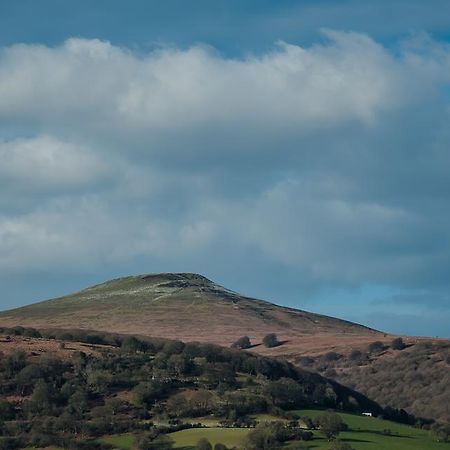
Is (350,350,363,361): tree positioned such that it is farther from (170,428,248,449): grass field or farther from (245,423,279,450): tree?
(245,423,279,450): tree

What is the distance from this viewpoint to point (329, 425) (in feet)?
265

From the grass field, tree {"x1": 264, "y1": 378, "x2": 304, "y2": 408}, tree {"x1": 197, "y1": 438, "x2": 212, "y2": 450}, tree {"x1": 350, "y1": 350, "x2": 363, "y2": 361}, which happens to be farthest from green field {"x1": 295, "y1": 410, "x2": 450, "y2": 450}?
tree {"x1": 350, "y1": 350, "x2": 363, "y2": 361}

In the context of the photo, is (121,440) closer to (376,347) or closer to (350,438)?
(350,438)

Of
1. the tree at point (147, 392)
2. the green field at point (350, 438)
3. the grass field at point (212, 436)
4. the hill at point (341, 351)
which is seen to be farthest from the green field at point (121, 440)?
the hill at point (341, 351)

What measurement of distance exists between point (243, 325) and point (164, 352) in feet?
288

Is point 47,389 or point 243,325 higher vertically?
point 243,325

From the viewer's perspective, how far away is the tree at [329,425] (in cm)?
7950

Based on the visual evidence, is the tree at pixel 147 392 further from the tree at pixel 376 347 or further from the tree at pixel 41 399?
the tree at pixel 376 347

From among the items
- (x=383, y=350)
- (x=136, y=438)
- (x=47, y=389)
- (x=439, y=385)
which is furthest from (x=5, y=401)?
(x=383, y=350)

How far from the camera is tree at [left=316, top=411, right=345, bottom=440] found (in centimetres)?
7950

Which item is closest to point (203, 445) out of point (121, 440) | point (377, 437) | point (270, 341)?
point (121, 440)

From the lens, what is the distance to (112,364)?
9694 centimetres

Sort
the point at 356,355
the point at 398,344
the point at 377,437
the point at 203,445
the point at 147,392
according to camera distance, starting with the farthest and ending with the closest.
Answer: the point at 398,344, the point at 356,355, the point at 147,392, the point at 377,437, the point at 203,445

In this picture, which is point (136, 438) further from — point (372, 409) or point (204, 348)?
point (372, 409)
